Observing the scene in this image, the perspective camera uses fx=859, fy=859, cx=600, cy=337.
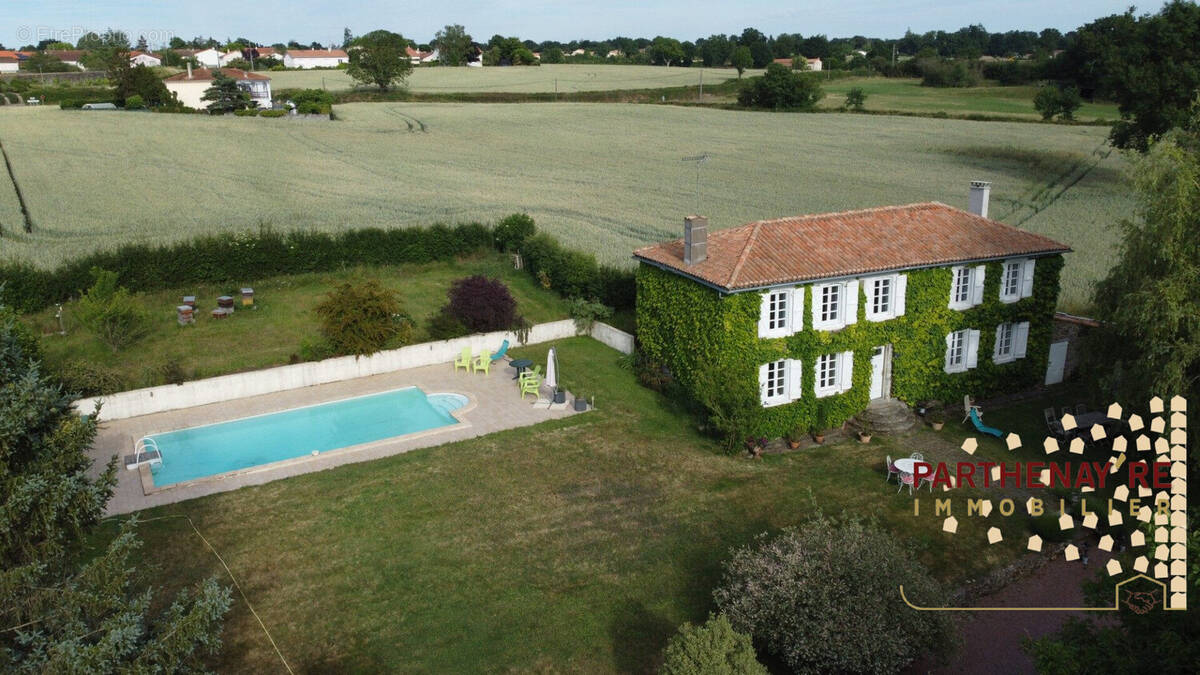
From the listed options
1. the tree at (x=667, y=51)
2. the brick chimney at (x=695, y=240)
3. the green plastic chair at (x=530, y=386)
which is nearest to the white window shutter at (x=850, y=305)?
the brick chimney at (x=695, y=240)

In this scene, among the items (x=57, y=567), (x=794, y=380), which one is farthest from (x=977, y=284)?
(x=57, y=567)

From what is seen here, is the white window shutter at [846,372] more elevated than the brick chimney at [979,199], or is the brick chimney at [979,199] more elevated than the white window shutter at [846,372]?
the brick chimney at [979,199]

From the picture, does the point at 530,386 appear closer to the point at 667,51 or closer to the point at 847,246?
the point at 847,246

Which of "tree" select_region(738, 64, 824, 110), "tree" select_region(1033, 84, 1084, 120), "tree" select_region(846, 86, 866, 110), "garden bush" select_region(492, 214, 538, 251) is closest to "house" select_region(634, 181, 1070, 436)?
"garden bush" select_region(492, 214, 538, 251)

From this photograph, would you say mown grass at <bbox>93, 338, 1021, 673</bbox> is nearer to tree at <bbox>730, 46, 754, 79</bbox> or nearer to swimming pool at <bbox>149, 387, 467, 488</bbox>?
swimming pool at <bbox>149, 387, 467, 488</bbox>

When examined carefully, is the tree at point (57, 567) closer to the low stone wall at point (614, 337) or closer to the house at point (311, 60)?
the low stone wall at point (614, 337)
